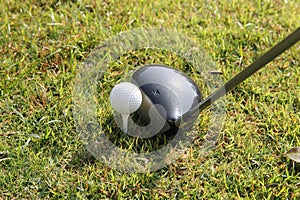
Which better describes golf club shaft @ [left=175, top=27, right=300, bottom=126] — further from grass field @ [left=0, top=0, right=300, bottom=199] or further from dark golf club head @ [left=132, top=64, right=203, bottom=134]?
grass field @ [left=0, top=0, right=300, bottom=199]

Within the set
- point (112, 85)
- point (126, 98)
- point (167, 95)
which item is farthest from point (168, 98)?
point (112, 85)

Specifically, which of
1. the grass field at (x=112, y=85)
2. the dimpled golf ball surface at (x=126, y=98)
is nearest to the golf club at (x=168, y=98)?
the dimpled golf ball surface at (x=126, y=98)

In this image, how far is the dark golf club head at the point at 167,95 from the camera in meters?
2.54

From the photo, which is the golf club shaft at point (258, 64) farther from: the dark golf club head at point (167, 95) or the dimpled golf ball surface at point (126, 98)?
the dimpled golf ball surface at point (126, 98)

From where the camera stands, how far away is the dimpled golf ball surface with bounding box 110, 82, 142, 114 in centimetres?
248

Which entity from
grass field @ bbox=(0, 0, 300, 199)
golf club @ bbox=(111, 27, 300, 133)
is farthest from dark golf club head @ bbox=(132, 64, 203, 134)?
grass field @ bbox=(0, 0, 300, 199)

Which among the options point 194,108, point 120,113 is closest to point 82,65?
point 120,113

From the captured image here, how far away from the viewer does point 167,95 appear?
8.42 feet

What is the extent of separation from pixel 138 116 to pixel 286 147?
2.82 feet

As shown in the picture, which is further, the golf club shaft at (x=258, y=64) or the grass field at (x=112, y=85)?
the grass field at (x=112, y=85)

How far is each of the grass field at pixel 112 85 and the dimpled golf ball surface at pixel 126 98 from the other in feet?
1.01

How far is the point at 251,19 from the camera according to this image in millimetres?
3516

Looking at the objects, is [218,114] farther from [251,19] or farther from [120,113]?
[251,19]

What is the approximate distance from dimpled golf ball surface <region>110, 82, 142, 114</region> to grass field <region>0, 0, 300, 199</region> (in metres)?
0.31
